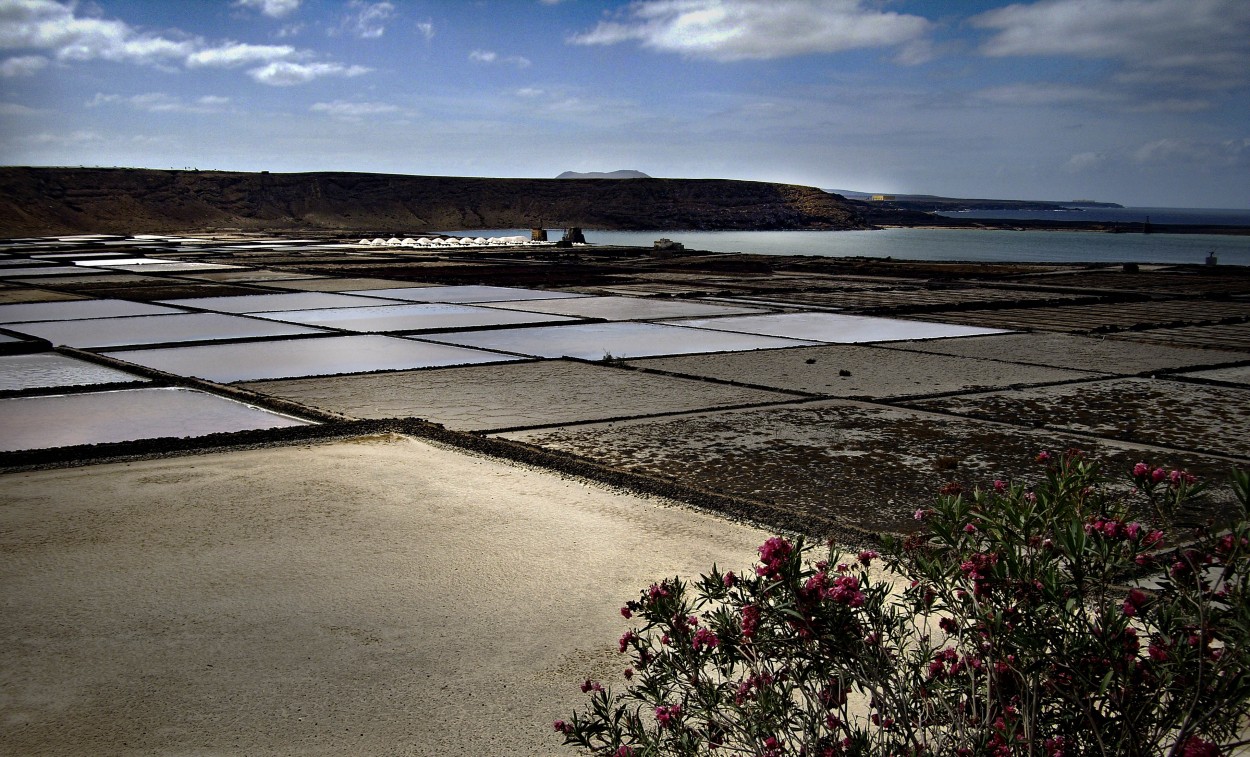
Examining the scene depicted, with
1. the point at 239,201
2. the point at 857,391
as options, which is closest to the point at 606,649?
the point at 857,391

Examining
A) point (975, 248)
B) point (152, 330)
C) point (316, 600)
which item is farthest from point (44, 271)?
point (975, 248)

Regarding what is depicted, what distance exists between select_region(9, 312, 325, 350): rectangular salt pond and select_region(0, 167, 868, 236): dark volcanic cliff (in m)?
54.5

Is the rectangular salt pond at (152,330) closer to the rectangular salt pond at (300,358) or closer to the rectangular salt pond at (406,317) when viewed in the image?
the rectangular salt pond at (406,317)

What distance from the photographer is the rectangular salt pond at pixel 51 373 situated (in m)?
9.66

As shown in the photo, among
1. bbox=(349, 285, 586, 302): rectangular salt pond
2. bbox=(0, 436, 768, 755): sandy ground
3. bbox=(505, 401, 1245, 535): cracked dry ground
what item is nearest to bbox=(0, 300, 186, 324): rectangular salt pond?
bbox=(349, 285, 586, 302): rectangular salt pond

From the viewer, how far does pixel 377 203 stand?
94.9m

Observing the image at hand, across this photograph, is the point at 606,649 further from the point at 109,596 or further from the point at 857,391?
the point at 857,391

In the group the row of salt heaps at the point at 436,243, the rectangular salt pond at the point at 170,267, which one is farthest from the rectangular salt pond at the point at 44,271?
the row of salt heaps at the point at 436,243

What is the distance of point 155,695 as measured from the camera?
11.4 ft

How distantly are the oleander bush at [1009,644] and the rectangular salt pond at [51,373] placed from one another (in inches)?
338

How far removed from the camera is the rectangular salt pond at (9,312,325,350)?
12.8m

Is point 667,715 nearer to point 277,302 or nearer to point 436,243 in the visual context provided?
point 277,302

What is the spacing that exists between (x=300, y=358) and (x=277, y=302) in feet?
23.6

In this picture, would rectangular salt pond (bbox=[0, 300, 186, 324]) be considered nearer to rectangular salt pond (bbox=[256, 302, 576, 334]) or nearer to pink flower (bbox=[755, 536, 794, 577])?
rectangular salt pond (bbox=[256, 302, 576, 334])
